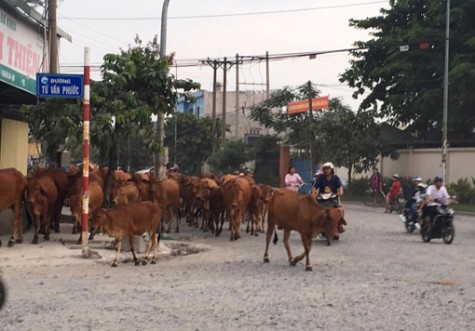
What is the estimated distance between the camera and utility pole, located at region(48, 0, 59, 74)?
59.0 feet

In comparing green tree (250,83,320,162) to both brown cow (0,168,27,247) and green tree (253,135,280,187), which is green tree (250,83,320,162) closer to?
green tree (253,135,280,187)

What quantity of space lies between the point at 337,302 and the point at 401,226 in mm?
13656

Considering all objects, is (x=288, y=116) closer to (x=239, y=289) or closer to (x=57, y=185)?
(x=57, y=185)

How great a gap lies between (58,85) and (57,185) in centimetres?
390

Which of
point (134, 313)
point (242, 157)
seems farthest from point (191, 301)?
point (242, 157)

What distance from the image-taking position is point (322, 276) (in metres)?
11.4

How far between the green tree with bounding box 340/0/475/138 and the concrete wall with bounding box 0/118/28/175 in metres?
19.2

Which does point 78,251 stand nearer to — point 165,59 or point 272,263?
point 272,263

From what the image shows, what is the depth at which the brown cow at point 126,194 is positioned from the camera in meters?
15.4

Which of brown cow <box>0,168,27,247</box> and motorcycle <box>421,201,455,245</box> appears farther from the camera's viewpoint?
motorcycle <box>421,201,455,245</box>

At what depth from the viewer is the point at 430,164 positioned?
126 feet

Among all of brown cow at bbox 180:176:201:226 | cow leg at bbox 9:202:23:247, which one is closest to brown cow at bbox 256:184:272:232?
brown cow at bbox 180:176:201:226

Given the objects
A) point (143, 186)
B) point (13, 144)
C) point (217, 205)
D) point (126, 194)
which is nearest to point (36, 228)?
point (126, 194)

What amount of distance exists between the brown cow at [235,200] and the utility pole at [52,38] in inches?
216
